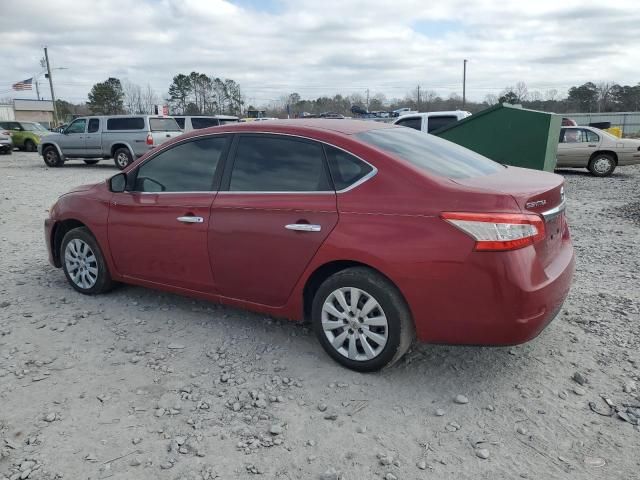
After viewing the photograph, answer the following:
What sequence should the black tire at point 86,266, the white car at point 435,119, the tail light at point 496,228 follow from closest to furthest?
the tail light at point 496,228, the black tire at point 86,266, the white car at point 435,119

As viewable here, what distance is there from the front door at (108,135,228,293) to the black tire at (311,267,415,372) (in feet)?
3.48

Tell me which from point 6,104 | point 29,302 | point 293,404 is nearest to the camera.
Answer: point 293,404

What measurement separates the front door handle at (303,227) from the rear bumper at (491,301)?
0.76 metres

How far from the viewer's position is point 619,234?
23.5ft

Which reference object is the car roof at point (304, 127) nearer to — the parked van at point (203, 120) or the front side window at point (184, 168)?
the front side window at point (184, 168)

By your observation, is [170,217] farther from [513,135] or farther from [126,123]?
[126,123]

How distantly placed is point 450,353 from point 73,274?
3.60m

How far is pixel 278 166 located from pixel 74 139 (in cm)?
1691

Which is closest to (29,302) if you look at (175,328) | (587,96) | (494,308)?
(175,328)

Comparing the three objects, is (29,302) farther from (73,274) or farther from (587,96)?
(587,96)

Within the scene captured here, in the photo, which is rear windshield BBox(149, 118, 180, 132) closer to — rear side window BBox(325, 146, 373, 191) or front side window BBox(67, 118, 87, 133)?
front side window BBox(67, 118, 87, 133)

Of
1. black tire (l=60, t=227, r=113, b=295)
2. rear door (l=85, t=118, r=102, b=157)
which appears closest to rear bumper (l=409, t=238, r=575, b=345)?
black tire (l=60, t=227, r=113, b=295)

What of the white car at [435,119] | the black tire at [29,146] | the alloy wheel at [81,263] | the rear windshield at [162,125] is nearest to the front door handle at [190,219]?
the alloy wheel at [81,263]

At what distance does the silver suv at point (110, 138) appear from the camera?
1692 cm
